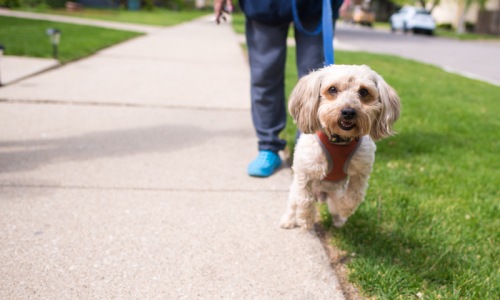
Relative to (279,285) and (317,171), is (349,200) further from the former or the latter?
(279,285)

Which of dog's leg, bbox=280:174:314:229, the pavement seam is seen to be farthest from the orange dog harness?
the pavement seam

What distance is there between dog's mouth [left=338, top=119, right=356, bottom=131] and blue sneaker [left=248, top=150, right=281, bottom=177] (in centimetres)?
149

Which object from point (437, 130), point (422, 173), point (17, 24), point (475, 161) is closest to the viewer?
point (422, 173)

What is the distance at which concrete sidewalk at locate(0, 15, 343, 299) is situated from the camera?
250 centimetres

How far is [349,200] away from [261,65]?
1.60 meters

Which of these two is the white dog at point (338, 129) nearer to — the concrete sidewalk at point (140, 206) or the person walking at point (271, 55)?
the concrete sidewalk at point (140, 206)

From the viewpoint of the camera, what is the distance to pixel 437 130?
5.86m

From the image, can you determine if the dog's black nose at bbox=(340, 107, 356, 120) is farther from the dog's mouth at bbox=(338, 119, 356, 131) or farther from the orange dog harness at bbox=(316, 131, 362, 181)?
the orange dog harness at bbox=(316, 131, 362, 181)

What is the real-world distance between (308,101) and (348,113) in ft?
1.01

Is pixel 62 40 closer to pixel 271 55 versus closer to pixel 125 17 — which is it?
pixel 271 55

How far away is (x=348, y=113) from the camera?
2.53m

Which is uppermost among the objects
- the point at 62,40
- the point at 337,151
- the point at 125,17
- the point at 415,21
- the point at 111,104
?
the point at 337,151

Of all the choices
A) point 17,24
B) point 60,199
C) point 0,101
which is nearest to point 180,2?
point 17,24

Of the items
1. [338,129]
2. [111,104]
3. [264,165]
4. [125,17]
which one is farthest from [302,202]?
[125,17]
